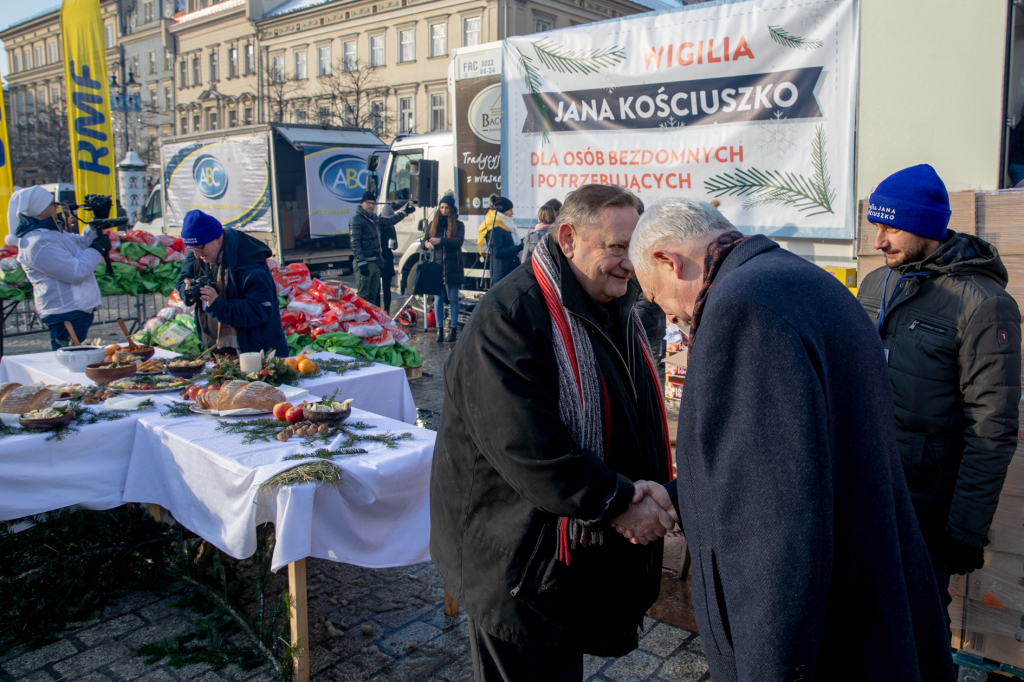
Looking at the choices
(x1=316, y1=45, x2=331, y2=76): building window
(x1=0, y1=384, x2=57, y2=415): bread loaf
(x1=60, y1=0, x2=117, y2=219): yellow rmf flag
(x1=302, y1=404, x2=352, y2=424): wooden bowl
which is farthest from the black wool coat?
(x1=316, y1=45, x2=331, y2=76): building window

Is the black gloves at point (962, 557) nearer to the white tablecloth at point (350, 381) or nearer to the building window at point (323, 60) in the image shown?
the white tablecloth at point (350, 381)

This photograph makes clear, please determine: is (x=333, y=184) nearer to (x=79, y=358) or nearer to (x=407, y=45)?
(x=79, y=358)

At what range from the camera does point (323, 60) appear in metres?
43.1

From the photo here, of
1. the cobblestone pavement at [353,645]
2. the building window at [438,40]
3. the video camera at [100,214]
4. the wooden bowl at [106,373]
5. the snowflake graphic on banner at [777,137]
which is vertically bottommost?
the cobblestone pavement at [353,645]

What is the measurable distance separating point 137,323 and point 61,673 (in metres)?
9.44

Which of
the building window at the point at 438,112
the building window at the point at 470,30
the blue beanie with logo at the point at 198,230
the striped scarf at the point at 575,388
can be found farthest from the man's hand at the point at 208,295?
the building window at the point at 438,112

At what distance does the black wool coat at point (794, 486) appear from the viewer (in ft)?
4.23

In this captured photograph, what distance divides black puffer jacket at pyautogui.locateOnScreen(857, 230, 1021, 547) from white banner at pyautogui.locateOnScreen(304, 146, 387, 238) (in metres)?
13.0

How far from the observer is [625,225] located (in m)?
2.05

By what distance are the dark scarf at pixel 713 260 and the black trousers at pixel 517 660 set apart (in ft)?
3.48

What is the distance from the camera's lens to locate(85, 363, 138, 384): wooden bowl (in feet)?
13.2

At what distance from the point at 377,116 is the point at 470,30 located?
6250mm

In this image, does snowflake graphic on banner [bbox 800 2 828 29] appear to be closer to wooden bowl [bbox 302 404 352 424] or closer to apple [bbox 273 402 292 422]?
wooden bowl [bbox 302 404 352 424]

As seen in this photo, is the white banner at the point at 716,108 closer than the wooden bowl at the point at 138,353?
No
